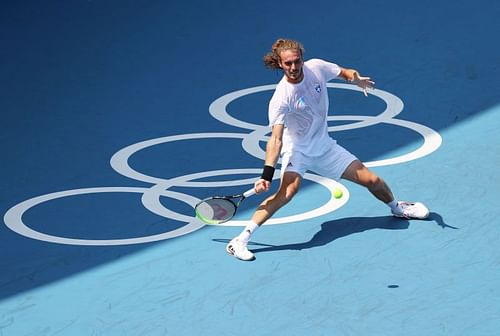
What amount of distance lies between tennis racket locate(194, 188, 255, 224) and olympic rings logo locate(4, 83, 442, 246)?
0.56 meters

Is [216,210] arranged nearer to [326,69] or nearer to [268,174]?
[268,174]

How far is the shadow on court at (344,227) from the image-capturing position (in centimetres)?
1080

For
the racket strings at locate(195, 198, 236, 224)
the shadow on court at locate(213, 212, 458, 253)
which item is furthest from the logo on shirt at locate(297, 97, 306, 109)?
the shadow on court at locate(213, 212, 458, 253)

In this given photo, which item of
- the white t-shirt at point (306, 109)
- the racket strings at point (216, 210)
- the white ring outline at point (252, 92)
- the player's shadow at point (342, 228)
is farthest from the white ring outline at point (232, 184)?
the white ring outline at point (252, 92)

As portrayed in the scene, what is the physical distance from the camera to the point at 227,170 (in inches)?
486

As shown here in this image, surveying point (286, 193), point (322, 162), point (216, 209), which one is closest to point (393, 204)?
point (322, 162)

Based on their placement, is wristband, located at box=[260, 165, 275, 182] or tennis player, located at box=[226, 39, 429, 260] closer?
wristband, located at box=[260, 165, 275, 182]

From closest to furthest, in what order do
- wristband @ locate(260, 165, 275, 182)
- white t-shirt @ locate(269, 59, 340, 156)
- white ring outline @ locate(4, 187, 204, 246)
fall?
1. wristband @ locate(260, 165, 275, 182)
2. white t-shirt @ locate(269, 59, 340, 156)
3. white ring outline @ locate(4, 187, 204, 246)

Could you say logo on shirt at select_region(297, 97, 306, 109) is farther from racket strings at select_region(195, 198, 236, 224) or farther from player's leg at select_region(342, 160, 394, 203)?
racket strings at select_region(195, 198, 236, 224)

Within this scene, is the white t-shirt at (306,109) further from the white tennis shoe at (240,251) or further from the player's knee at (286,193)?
the white tennis shoe at (240,251)

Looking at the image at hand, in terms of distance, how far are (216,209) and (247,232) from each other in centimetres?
36

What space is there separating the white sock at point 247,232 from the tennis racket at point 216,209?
187 mm

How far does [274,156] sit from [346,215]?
56.2 inches

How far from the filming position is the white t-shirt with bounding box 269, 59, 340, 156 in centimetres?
1045
